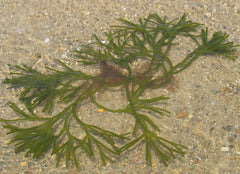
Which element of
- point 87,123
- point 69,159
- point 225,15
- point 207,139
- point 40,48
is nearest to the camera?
point 69,159

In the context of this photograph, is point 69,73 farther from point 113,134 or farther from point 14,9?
point 14,9

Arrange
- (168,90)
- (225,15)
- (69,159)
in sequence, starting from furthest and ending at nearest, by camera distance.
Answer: (225,15) → (168,90) → (69,159)

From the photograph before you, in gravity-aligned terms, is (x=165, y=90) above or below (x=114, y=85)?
below

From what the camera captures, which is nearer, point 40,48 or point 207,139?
point 207,139

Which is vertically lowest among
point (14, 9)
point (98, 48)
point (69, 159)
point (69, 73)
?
point (69, 159)

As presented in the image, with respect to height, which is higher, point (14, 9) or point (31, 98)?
point (14, 9)

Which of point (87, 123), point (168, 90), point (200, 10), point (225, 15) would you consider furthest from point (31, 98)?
point (225, 15)
